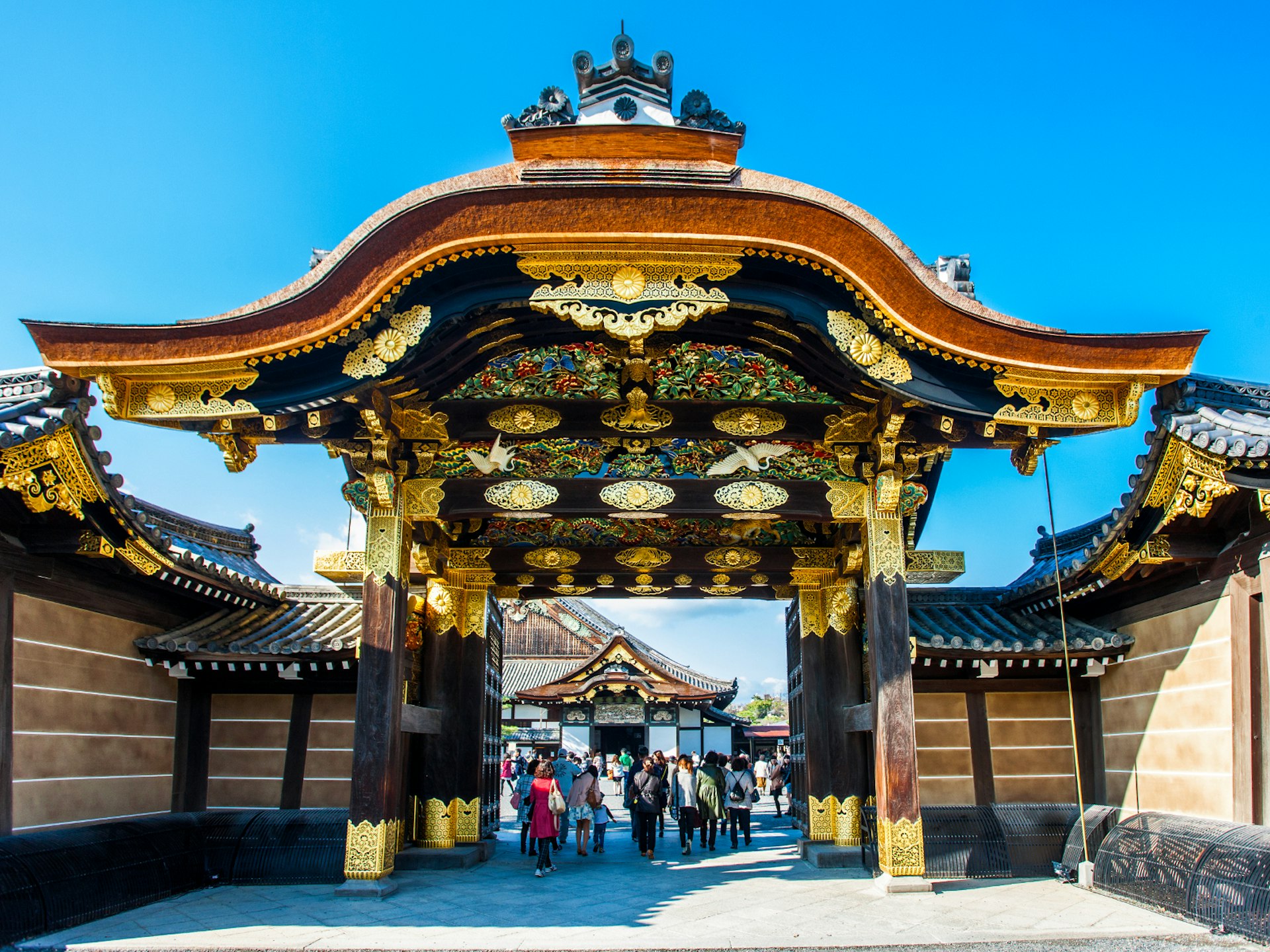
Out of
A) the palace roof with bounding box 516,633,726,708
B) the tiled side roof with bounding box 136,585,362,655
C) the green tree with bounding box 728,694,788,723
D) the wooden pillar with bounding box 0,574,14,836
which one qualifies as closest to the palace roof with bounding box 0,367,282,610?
the wooden pillar with bounding box 0,574,14,836

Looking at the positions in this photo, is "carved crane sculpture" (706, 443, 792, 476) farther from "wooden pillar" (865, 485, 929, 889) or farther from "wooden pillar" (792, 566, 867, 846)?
"wooden pillar" (792, 566, 867, 846)

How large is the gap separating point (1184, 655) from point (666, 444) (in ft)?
18.1

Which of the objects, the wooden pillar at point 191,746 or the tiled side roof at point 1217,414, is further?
the wooden pillar at point 191,746

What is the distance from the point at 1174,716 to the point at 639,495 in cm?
574

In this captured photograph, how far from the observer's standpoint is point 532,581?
42.5 feet

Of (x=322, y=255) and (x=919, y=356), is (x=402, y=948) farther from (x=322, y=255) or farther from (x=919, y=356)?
(x=919, y=356)

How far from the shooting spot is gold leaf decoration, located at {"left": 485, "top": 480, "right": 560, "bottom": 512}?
974 centimetres

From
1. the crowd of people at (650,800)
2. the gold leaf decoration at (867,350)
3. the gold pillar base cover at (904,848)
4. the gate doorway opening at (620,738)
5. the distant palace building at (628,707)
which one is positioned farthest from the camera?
the gate doorway opening at (620,738)

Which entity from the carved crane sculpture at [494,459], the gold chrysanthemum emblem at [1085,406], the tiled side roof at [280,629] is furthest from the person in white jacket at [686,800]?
the gold chrysanthemum emblem at [1085,406]

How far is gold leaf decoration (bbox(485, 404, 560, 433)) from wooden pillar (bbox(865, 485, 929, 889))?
352 cm

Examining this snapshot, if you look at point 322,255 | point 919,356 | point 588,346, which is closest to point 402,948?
point 588,346

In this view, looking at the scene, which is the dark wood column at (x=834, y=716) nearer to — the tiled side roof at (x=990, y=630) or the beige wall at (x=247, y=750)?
the tiled side roof at (x=990, y=630)

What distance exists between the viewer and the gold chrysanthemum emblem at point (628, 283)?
7344 mm

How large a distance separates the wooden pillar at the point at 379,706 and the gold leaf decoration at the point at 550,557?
3.16m
